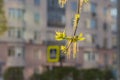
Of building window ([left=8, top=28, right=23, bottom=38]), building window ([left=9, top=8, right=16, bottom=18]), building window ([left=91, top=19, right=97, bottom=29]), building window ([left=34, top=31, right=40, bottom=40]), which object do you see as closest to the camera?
building window ([left=8, top=28, right=23, bottom=38])

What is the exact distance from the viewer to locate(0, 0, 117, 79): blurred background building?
3538 cm

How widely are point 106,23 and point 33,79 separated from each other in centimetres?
1982

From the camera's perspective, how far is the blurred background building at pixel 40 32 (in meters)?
35.4

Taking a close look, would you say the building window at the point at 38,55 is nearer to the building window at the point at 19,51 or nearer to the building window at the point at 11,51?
the building window at the point at 19,51

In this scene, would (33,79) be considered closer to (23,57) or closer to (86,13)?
(23,57)

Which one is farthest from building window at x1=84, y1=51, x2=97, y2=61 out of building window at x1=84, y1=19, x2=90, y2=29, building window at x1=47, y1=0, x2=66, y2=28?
building window at x1=47, y1=0, x2=66, y2=28

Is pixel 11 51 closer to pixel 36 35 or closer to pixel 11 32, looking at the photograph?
pixel 11 32

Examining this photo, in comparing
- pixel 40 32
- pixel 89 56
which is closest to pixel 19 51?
pixel 40 32

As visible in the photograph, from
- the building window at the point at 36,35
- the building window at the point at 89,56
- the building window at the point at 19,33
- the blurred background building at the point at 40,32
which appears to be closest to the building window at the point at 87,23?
the blurred background building at the point at 40,32

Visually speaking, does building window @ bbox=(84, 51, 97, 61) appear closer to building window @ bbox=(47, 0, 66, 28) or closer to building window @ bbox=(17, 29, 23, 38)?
building window @ bbox=(47, 0, 66, 28)

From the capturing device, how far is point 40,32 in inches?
1485

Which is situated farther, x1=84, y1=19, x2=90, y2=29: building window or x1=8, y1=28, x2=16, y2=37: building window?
x1=84, y1=19, x2=90, y2=29: building window

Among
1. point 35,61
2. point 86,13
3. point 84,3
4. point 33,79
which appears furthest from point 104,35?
point 84,3

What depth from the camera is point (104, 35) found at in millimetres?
44375
